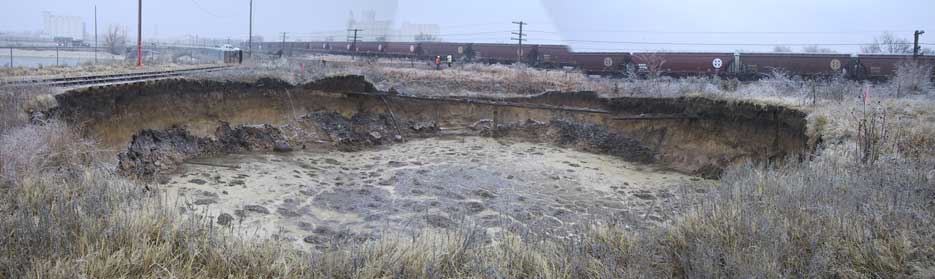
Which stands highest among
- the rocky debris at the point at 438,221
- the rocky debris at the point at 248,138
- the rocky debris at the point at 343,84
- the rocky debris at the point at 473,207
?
the rocky debris at the point at 343,84

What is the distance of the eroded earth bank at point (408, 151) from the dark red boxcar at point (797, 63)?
39.4 ft

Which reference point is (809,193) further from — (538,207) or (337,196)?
(337,196)

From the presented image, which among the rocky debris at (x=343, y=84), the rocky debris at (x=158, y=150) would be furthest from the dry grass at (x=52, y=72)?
the rocky debris at (x=343, y=84)

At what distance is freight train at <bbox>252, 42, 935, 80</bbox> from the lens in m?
24.9

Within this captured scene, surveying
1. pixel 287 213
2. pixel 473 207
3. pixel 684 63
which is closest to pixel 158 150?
pixel 287 213

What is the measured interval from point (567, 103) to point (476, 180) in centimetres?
873

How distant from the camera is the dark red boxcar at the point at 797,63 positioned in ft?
84.3

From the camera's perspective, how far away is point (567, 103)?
21.0 m

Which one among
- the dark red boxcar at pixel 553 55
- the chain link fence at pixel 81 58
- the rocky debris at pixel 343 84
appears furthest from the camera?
the dark red boxcar at pixel 553 55

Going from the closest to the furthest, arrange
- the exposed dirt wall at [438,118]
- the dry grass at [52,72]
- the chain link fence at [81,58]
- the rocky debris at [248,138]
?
the exposed dirt wall at [438,118]
the rocky debris at [248,138]
the dry grass at [52,72]
the chain link fence at [81,58]

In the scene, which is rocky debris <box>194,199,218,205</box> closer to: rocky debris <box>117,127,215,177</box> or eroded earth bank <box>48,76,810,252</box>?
eroded earth bank <box>48,76,810,252</box>

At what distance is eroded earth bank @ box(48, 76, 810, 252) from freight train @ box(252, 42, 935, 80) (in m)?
10.7

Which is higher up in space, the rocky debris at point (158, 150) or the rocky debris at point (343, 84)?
the rocky debris at point (343, 84)

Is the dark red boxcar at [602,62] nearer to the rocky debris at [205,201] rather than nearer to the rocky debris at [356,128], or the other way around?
the rocky debris at [356,128]
